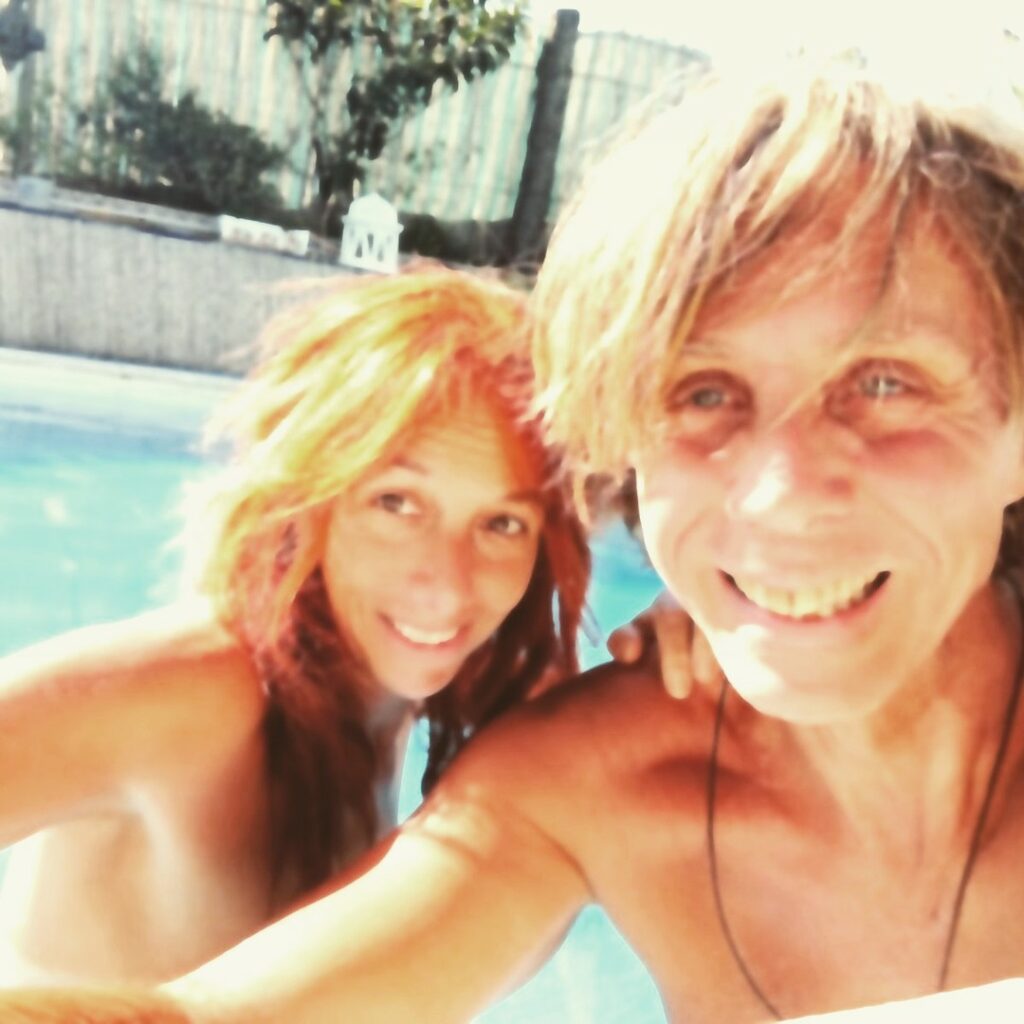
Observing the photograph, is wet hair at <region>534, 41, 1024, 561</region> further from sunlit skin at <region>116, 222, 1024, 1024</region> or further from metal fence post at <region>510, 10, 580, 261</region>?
metal fence post at <region>510, 10, 580, 261</region>

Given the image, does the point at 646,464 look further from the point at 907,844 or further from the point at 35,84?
the point at 35,84

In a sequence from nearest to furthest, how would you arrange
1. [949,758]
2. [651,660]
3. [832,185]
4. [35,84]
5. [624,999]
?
[832,185], [949,758], [651,660], [624,999], [35,84]

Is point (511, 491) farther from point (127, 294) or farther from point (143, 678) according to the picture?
point (127, 294)

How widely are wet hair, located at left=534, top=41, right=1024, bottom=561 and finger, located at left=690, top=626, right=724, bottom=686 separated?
1.06 ft

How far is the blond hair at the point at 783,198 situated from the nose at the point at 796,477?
5.4 inches

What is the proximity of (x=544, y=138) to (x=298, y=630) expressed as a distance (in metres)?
8.24

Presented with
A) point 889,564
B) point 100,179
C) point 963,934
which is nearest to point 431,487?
point 889,564

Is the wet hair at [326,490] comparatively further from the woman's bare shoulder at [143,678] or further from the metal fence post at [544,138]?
the metal fence post at [544,138]

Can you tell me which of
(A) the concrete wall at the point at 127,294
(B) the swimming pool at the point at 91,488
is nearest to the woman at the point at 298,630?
(B) the swimming pool at the point at 91,488

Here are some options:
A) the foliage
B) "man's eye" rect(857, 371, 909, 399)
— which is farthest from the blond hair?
the foliage

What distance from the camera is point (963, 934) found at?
4.90 ft

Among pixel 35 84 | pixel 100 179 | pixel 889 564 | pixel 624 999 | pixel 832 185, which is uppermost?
pixel 832 185

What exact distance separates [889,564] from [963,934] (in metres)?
0.52

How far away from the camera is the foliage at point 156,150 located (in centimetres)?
897
